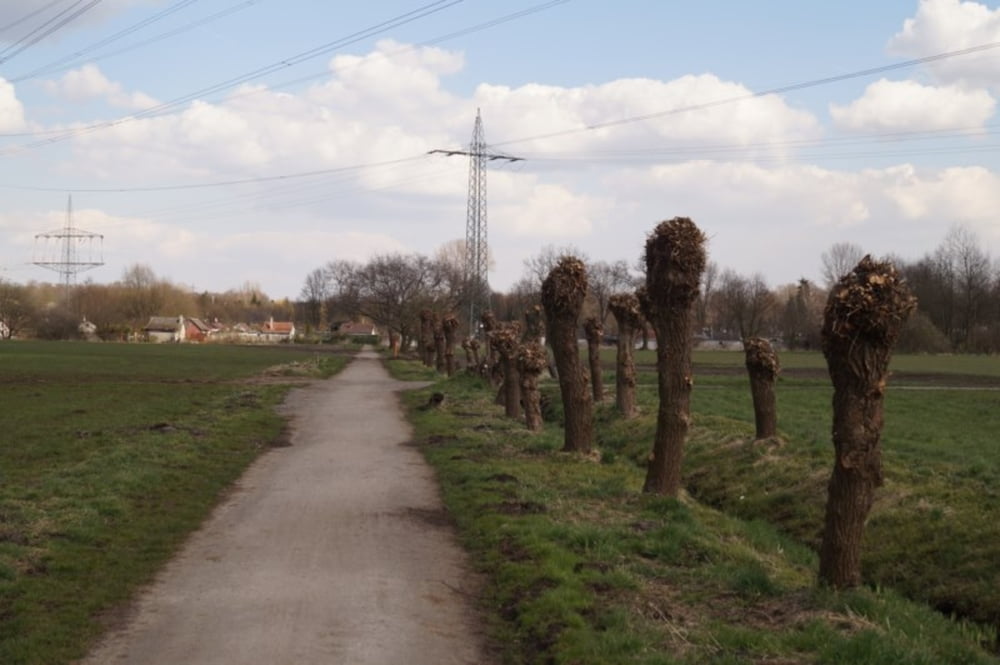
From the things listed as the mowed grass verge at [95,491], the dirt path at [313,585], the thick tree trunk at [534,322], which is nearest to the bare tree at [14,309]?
the mowed grass verge at [95,491]

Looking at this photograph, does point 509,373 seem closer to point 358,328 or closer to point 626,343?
point 626,343

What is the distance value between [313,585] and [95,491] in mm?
5893

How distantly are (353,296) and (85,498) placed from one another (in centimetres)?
9840

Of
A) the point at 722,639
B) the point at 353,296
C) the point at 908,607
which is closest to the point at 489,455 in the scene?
the point at 908,607

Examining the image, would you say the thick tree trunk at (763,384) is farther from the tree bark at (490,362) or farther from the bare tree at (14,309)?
the bare tree at (14,309)

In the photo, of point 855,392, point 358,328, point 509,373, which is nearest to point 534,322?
point 509,373

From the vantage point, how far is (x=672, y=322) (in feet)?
45.3

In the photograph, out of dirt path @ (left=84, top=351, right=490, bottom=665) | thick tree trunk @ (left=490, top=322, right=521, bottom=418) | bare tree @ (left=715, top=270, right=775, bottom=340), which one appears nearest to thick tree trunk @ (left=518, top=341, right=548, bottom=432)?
thick tree trunk @ (left=490, top=322, right=521, bottom=418)

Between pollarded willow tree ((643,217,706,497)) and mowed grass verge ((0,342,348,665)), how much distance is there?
20.3 feet

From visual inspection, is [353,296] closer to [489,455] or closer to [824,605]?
[489,455]

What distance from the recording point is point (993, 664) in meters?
6.89

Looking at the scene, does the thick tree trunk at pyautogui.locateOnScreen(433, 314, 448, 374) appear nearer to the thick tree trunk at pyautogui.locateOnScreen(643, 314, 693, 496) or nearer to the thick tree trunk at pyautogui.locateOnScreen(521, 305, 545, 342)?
the thick tree trunk at pyautogui.locateOnScreen(521, 305, 545, 342)

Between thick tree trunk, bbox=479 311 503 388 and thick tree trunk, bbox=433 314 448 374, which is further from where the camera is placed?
thick tree trunk, bbox=433 314 448 374

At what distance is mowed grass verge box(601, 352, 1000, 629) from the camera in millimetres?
11164
